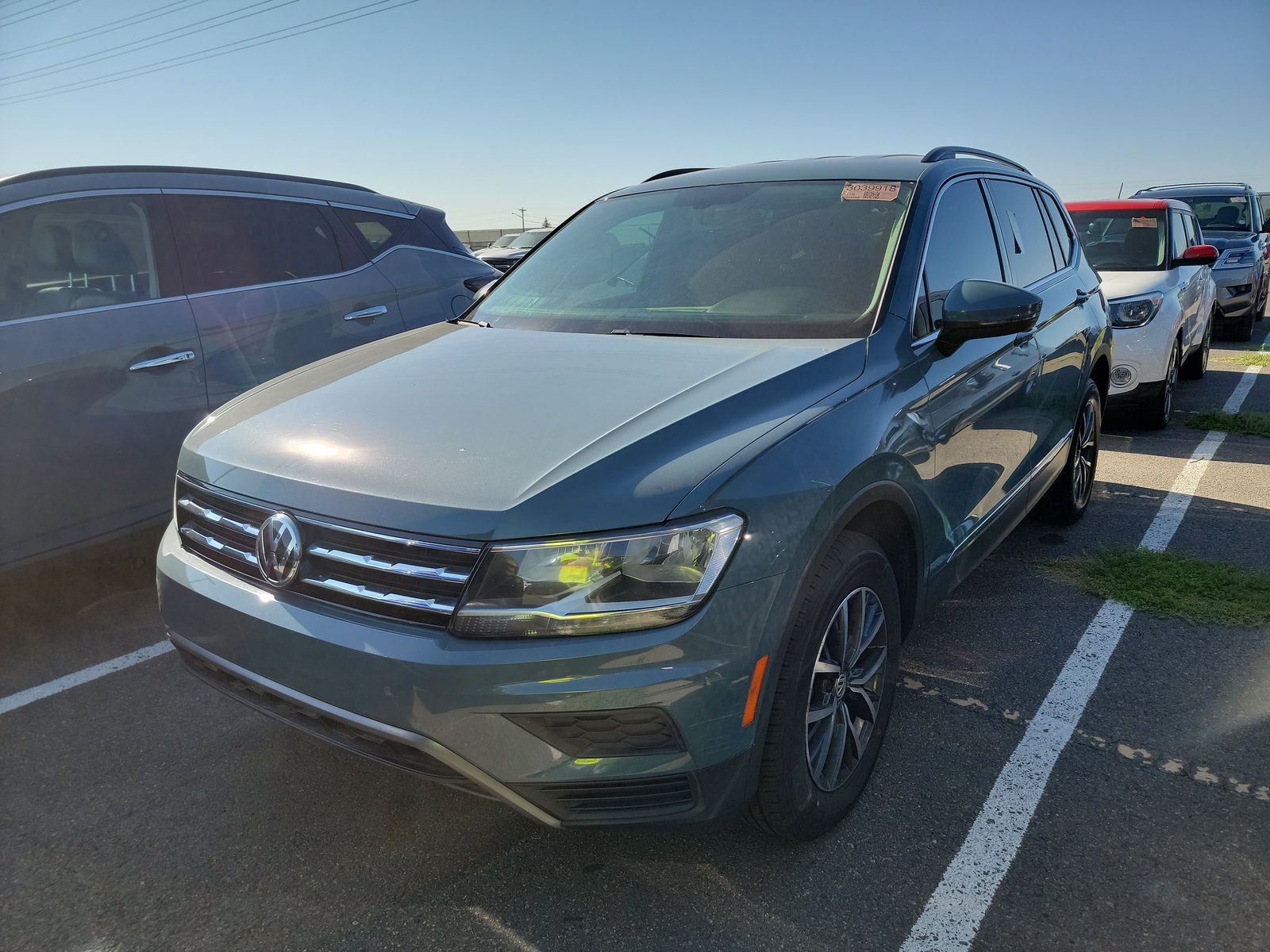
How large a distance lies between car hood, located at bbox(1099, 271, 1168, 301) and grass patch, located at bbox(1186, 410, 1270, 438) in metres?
1.12

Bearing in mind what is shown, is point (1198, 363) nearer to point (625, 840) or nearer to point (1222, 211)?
point (1222, 211)

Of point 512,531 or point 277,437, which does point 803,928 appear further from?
point 277,437

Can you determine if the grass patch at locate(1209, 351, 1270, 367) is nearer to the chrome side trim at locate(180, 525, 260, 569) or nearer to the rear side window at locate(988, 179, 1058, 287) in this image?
the rear side window at locate(988, 179, 1058, 287)

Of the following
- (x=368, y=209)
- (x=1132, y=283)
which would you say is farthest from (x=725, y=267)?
(x=1132, y=283)

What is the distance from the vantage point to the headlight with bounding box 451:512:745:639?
1862 mm

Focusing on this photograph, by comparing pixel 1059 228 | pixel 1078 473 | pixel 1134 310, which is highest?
pixel 1059 228

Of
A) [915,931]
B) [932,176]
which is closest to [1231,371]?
[932,176]

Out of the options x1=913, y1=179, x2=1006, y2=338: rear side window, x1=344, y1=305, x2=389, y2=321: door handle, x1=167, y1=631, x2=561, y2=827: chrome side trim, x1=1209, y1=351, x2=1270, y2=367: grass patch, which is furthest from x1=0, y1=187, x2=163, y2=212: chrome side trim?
x1=1209, y1=351, x2=1270, y2=367: grass patch

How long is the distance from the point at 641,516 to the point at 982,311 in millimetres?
1455

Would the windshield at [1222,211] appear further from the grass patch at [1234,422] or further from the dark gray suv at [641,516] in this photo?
the dark gray suv at [641,516]

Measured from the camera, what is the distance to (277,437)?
7.77ft

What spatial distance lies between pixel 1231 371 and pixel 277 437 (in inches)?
423

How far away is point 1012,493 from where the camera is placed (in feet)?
12.0

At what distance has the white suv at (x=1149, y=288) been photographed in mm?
6980
